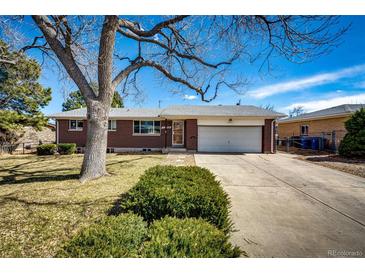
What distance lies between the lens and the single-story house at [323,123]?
586 inches

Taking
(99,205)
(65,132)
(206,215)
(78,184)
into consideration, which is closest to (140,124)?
(65,132)

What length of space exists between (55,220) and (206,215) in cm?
278

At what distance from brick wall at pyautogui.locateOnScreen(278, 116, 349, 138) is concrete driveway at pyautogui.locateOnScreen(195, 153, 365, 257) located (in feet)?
36.2

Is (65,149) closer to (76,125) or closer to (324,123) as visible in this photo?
(76,125)

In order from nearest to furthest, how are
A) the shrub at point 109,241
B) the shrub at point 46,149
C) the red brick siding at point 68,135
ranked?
the shrub at point 109,241, the shrub at point 46,149, the red brick siding at point 68,135

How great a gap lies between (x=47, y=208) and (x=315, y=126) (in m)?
21.4

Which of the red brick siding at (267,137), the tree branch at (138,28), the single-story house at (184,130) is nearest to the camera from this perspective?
the tree branch at (138,28)

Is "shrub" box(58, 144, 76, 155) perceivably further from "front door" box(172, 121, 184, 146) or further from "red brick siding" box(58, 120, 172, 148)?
"front door" box(172, 121, 184, 146)

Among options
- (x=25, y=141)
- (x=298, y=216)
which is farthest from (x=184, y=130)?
(x=25, y=141)

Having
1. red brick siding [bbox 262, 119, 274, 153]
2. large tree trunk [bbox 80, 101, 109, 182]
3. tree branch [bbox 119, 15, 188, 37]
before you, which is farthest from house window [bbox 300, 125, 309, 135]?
large tree trunk [bbox 80, 101, 109, 182]

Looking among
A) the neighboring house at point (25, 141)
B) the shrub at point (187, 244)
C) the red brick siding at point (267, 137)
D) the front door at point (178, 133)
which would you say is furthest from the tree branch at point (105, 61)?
the neighboring house at point (25, 141)

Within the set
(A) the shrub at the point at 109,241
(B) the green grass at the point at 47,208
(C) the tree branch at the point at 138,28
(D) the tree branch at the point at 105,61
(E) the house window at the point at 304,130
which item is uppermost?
(C) the tree branch at the point at 138,28

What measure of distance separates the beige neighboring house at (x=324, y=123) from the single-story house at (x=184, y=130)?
18.5 ft

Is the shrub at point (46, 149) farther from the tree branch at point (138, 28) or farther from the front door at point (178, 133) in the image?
the tree branch at point (138, 28)
